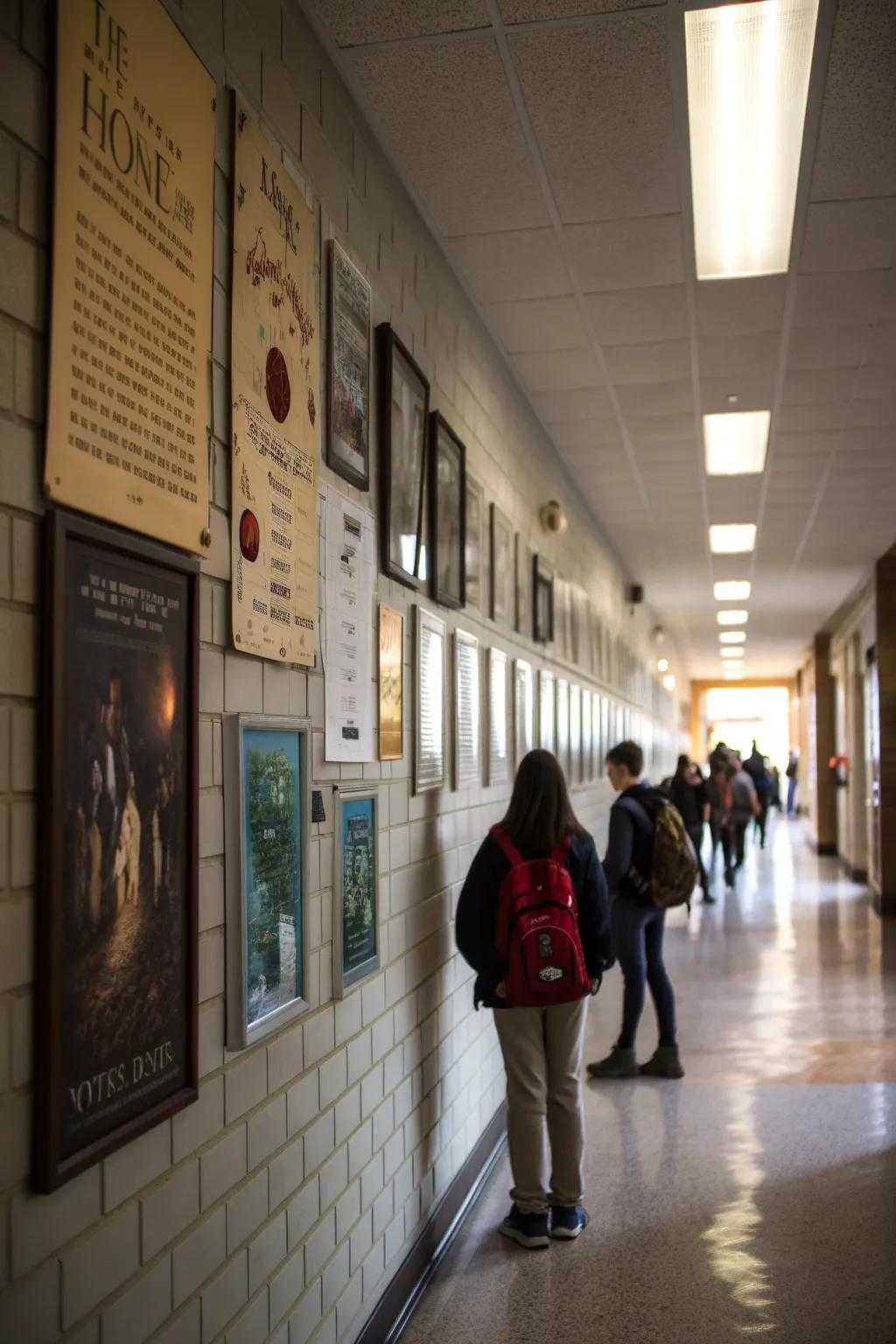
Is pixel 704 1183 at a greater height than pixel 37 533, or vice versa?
pixel 37 533

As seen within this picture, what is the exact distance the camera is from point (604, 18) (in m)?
2.74

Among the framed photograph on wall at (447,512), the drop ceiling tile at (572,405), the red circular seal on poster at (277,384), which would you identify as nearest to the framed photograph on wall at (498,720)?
the framed photograph on wall at (447,512)

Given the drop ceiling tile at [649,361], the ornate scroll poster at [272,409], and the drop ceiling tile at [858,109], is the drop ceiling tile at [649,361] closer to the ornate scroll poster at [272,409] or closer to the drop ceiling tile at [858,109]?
the drop ceiling tile at [858,109]

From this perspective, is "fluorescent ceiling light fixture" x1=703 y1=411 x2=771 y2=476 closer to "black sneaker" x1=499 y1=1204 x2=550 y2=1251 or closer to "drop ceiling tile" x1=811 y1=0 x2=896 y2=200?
"drop ceiling tile" x1=811 y1=0 x2=896 y2=200

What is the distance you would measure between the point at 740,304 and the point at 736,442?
2105 mm

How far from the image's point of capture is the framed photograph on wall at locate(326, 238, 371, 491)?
2.77m

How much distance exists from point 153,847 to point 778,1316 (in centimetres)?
236

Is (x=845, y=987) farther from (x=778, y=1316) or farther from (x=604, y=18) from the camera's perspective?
(x=604, y=18)

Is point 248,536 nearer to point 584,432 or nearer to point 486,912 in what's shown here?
point 486,912

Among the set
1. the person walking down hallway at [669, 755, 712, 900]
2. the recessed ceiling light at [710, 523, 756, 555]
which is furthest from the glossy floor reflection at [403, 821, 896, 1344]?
the person walking down hallway at [669, 755, 712, 900]

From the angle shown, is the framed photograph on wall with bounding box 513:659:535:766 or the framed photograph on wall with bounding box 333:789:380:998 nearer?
the framed photograph on wall with bounding box 333:789:380:998

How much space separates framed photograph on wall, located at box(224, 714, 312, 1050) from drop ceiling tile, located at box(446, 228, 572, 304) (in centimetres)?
214

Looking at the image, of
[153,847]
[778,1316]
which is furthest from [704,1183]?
[153,847]

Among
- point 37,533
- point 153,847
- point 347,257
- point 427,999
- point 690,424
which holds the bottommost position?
point 427,999
